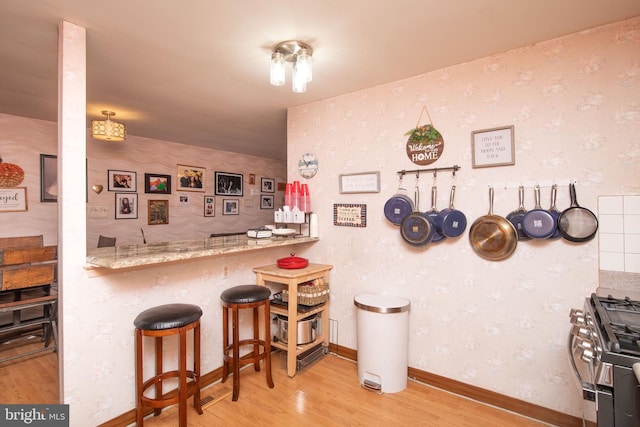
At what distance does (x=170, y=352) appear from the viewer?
79.6 inches

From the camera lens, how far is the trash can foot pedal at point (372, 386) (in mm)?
2150

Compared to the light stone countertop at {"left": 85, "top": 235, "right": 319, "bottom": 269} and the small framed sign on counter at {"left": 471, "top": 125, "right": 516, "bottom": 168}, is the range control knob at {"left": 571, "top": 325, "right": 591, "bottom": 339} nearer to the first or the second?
the small framed sign on counter at {"left": 471, "top": 125, "right": 516, "bottom": 168}

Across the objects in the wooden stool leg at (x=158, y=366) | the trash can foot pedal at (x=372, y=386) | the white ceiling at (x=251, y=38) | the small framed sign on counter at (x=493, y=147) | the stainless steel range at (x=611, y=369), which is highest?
the white ceiling at (x=251, y=38)

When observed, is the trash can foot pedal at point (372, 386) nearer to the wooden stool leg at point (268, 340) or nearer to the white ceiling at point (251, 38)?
the wooden stool leg at point (268, 340)

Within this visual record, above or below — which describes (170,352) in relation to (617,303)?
below

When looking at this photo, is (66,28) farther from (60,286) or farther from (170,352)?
(170,352)

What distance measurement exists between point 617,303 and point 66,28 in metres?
3.07

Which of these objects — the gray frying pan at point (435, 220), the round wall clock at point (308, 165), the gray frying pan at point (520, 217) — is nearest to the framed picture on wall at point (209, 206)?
the round wall clock at point (308, 165)

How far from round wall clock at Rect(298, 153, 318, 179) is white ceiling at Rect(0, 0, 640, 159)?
0.52 meters

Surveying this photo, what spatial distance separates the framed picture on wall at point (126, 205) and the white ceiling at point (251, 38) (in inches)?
61.0

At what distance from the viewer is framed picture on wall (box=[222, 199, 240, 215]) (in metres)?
5.44

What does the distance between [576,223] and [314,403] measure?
1908mm

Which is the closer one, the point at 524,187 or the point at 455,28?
the point at 455,28

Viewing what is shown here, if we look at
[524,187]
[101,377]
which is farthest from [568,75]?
[101,377]
